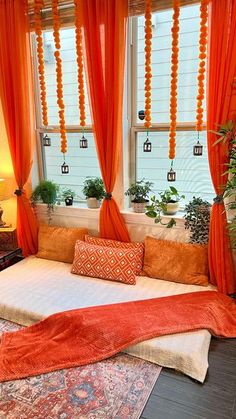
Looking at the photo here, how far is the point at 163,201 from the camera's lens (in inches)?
112

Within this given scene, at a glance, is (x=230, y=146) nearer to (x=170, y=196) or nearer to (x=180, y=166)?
(x=180, y=166)

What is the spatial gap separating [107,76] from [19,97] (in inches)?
38.5

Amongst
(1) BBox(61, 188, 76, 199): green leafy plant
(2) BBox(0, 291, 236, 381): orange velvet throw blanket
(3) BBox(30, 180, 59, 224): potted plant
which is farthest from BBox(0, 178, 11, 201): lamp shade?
(2) BBox(0, 291, 236, 381): orange velvet throw blanket

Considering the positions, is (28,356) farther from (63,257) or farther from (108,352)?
(63,257)

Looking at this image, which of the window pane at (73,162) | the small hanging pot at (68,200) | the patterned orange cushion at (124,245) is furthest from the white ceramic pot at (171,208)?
the small hanging pot at (68,200)

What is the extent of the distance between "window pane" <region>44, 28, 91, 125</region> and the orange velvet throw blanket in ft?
6.36

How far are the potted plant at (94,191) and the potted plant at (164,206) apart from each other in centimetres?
56

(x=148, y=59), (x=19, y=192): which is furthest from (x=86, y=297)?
(x=148, y=59)

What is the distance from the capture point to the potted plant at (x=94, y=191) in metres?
3.15

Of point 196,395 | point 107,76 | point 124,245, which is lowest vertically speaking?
point 196,395

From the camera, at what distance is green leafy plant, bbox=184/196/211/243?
265cm

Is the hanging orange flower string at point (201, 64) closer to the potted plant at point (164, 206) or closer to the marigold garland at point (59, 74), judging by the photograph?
the potted plant at point (164, 206)

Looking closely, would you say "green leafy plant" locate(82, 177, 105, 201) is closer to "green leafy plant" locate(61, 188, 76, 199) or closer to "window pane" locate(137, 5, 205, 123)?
"green leafy plant" locate(61, 188, 76, 199)

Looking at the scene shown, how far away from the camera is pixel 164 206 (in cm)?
284
